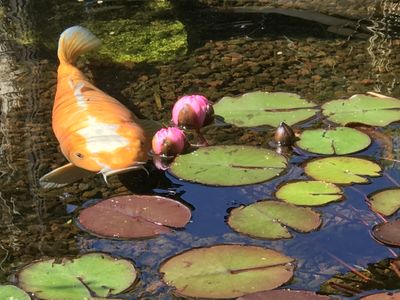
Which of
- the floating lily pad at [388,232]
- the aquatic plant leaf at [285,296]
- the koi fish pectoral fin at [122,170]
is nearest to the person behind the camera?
the aquatic plant leaf at [285,296]

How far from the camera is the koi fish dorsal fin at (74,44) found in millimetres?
2436

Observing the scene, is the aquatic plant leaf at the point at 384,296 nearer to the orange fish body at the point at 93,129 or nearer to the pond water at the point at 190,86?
the pond water at the point at 190,86

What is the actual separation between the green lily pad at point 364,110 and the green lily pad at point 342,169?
0.23 m

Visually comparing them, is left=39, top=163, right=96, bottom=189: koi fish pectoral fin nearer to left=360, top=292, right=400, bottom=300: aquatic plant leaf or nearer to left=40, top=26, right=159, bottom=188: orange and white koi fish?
left=40, top=26, right=159, bottom=188: orange and white koi fish

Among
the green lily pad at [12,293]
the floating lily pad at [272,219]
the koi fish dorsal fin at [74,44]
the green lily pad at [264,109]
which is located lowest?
the green lily pad at [12,293]

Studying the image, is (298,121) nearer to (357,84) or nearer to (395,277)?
(357,84)

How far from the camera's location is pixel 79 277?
1.51 m

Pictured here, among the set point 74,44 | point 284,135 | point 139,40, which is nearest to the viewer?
point 284,135

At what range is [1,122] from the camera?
7.54ft

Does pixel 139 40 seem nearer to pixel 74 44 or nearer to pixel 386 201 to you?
pixel 74 44

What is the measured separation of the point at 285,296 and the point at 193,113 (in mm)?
Result: 805

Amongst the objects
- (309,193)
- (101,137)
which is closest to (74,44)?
(101,137)

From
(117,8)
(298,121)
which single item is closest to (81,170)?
(298,121)

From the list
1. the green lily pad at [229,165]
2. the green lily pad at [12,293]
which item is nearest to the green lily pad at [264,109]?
the green lily pad at [229,165]
